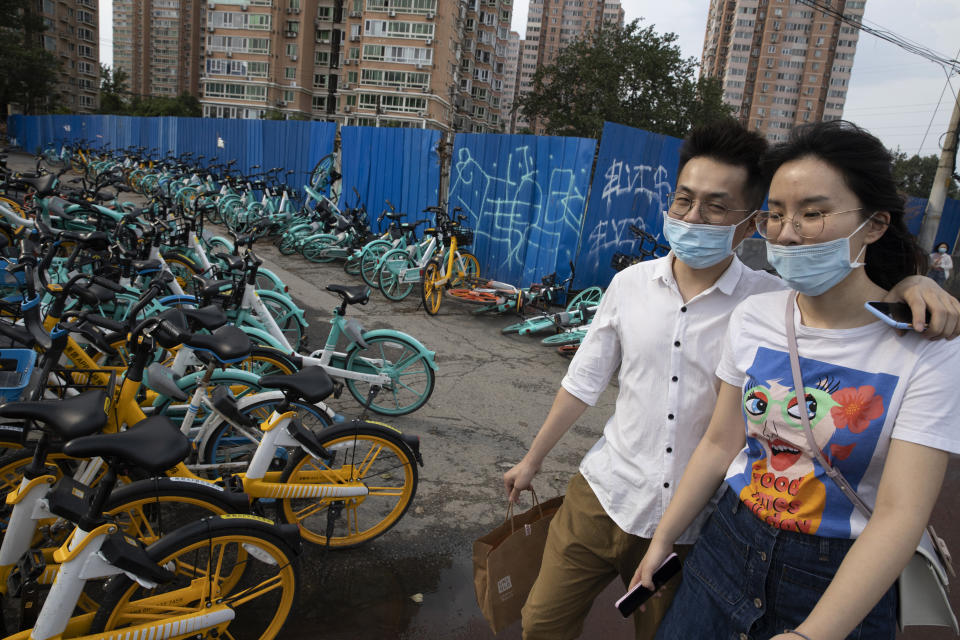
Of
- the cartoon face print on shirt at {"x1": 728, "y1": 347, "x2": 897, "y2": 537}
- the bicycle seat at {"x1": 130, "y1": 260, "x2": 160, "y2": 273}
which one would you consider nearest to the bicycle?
the bicycle seat at {"x1": 130, "y1": 260, "x2": 160, "y2": 273}

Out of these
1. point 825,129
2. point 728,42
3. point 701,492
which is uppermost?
point 728,42

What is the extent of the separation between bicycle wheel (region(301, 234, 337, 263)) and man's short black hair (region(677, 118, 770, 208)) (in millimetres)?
8949

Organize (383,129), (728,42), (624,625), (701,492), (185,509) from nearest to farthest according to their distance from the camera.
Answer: (701,492) → (185,509) → (624,625) → (383,129) → (728,42)

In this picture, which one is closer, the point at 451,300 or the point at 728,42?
the point at 451,300

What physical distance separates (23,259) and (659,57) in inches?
1561

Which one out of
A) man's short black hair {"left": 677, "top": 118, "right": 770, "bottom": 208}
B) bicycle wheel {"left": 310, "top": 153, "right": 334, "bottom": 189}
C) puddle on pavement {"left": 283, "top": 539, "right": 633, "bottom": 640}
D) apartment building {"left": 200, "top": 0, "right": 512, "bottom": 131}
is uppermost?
apartment building {"left": 200, "top": 0, "right": 512, "bottom": 131}

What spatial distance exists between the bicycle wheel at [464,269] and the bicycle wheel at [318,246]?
Result: 8.28 ft

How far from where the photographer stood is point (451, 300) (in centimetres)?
886

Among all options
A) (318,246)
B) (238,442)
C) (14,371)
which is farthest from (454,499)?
(318,246)

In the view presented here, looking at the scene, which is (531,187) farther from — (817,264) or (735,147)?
(817,264)

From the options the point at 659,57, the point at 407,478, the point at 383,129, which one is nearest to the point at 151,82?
the point at 659,57

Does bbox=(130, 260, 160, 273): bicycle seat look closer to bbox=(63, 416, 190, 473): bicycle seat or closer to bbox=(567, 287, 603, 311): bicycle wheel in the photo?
bbox=(63, 416, 190, 473): bicycle seat

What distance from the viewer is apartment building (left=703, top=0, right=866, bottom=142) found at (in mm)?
96438

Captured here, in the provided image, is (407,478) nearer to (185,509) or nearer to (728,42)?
(185,509)
